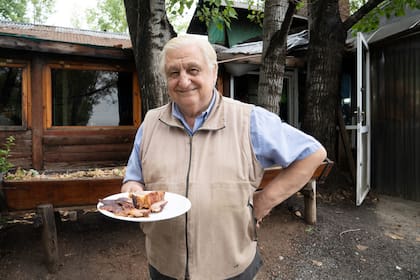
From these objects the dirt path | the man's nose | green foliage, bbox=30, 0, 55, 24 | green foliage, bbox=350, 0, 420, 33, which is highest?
green foliage, bbox=30, 0, 55, 24

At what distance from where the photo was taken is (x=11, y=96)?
539cm

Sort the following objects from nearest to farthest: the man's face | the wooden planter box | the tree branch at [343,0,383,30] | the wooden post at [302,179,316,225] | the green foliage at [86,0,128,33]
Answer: the man's face, the wooden planter box, the wooden post at [302,179,316,225], the tree branch at [343,0,383,30], the green foliage at [86,0,128,33]

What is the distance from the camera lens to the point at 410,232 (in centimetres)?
407

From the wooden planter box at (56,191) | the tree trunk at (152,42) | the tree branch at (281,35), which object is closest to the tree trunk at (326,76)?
the tree branch at (281,35)

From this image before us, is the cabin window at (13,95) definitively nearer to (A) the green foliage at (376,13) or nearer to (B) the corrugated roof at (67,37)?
(B) the corrugated roof at (67,37)

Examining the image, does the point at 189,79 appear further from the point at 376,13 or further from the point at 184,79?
the point at 376,13

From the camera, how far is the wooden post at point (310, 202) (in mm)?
4203

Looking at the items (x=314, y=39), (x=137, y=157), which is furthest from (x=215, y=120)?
(x=314, y=39)

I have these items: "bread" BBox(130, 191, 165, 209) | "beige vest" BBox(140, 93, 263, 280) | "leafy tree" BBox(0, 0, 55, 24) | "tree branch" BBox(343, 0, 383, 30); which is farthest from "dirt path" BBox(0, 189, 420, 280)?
"leafy tree" BBox(0, 0, 55, 24)

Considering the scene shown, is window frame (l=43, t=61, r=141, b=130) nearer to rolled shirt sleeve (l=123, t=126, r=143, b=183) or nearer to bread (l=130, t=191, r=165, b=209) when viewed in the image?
rolled shirt sleeve (l=123, t=126, r=143, b=183)

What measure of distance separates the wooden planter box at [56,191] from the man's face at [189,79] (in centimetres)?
199

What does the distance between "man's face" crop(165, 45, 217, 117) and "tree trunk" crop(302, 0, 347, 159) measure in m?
4.49

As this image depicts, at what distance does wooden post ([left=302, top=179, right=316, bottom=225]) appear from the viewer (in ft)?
13.8

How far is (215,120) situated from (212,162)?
0.20m
